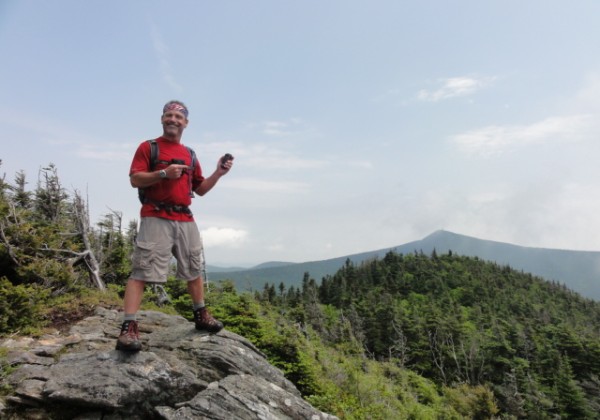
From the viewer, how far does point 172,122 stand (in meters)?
5.02

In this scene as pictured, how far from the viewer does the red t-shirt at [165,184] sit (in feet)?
15.6

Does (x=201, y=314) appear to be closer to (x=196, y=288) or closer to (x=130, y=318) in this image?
(x=196, y=288)

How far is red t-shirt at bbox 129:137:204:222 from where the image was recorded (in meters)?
4.74

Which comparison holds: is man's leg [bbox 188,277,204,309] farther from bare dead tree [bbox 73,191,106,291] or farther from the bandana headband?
bare dead tree [bbox 73,191,106,291]

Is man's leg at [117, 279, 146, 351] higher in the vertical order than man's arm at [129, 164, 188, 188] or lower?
lower

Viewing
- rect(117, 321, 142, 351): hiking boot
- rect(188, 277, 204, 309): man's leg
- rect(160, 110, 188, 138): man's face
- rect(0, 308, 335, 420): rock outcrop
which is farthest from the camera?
rect(188, 277, 204, 309): man's leg

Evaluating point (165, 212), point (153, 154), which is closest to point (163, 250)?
point (165, 212)

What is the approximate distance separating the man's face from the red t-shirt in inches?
5.0

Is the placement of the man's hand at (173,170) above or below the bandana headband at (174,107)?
below

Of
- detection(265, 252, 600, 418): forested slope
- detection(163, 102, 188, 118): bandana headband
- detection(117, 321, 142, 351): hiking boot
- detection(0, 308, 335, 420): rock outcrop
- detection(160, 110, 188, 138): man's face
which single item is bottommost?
detection(265, 252, 600, 418): forested slope

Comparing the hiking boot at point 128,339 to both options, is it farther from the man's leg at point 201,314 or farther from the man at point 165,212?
the man's leg at point 201,314

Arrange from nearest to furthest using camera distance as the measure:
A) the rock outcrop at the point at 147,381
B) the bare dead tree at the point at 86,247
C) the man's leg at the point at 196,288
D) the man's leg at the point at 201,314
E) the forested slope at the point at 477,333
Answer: the rock outcrop at the point at 147,381, the man's leg at the point at 196,288, the man's leg at the point at 201,314, the bare dead tree at the point at 86,247, the forested slope at the point at 477,333

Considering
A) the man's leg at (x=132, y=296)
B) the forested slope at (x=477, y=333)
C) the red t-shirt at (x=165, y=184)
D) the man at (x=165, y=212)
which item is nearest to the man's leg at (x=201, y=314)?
the man at (x=165, y=212)

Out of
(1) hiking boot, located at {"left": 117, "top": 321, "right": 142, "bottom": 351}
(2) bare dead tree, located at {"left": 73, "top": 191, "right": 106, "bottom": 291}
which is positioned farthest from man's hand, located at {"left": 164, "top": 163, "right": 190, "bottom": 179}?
(2) bare dead tree, located at {"left": 73, "top": 191, "right": 106, "bottom": 291}
